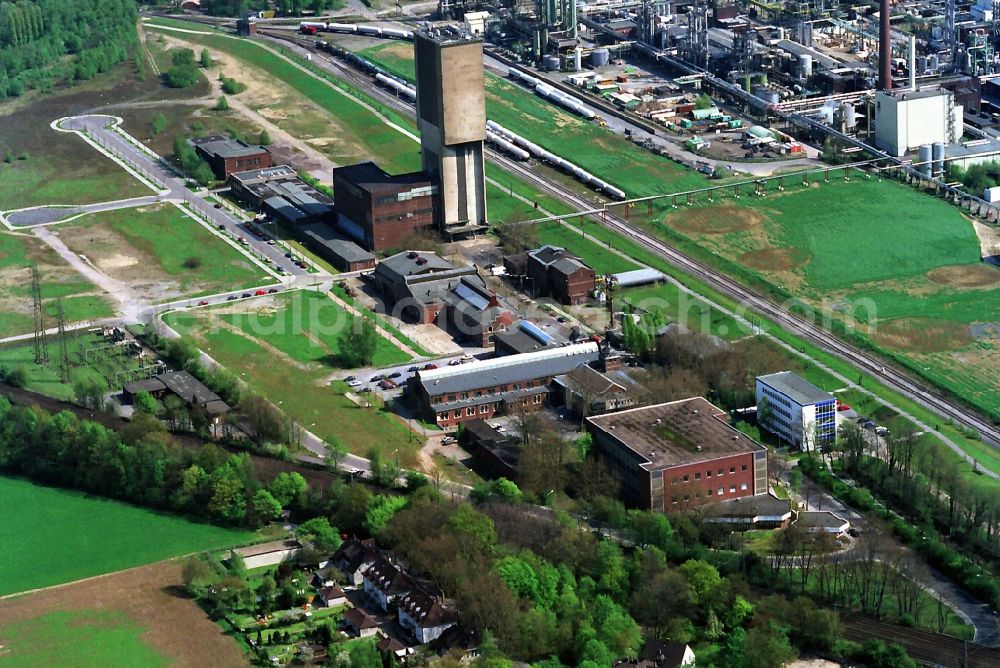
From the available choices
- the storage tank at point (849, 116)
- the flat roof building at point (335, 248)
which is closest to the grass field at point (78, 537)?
the flat roof building at point (335, 248)

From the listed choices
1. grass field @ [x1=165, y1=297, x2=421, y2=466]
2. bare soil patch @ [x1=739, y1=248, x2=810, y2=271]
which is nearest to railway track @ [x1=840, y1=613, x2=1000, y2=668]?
grass field @ [x1=165, y1=297, x2=421, y2=466]

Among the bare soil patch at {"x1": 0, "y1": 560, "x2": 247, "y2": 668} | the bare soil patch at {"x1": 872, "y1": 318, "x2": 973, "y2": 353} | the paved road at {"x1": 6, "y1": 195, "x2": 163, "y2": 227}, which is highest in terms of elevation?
the paved road at {"x1": 6, "y1": 195, "x2": 163, "y2": 227}

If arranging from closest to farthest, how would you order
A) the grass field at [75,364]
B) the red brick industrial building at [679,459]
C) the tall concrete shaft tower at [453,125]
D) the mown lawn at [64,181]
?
the red brick industrial building at [679,459]
the grass field at [75,364]
the tall concrete shaft tower at [453,125]
the mown lawn at [64,181]

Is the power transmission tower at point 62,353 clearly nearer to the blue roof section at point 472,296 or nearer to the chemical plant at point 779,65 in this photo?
the blue roof section at point 472,296

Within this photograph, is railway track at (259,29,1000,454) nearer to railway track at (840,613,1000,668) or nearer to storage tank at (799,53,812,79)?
railway track at (840,613,1000,668)

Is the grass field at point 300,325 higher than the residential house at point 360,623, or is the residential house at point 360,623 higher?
the grass field at point 300,325

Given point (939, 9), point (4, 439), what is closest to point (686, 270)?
point (4, 439)

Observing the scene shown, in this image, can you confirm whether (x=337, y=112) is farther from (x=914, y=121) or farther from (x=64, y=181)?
(x=914, y=121)
